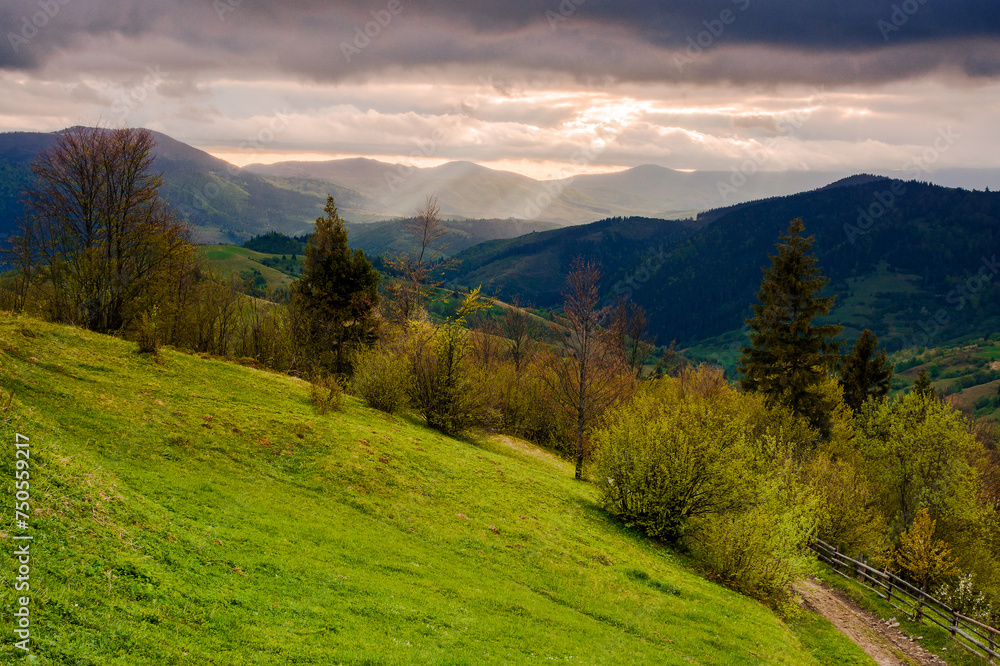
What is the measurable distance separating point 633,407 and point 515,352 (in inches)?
1811

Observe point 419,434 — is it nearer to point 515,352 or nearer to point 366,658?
point 366,658

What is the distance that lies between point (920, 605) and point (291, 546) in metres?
35.5

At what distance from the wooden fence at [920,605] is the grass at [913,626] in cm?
37

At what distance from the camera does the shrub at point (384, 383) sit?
3947 centimetres

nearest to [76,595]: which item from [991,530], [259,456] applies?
[259,456]

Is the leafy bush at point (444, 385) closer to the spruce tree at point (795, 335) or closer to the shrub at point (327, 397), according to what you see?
the shrub at point (327, 397)

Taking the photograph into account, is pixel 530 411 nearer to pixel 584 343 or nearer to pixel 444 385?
pixel 444 385

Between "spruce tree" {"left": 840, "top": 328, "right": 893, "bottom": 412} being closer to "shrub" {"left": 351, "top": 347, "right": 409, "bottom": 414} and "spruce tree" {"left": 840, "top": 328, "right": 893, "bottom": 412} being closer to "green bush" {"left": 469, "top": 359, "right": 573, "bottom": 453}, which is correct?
"green bush" {"left": 469, "top": 359, "right": 573, "bottom": 453}

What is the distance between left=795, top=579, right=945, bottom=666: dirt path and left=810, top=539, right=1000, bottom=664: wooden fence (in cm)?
193

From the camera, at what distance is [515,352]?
85812 millimetres

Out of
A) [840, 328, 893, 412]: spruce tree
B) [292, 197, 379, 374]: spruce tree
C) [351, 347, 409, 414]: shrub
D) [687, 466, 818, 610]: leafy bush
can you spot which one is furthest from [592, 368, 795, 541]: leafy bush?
[840, 328, 893, 412]: spruce tree

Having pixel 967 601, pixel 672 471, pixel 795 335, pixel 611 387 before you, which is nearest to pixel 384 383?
pixel 611 387

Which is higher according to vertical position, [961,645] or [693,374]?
[693,374]

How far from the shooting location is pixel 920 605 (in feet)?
105
